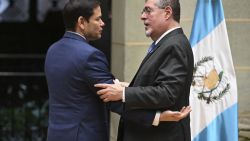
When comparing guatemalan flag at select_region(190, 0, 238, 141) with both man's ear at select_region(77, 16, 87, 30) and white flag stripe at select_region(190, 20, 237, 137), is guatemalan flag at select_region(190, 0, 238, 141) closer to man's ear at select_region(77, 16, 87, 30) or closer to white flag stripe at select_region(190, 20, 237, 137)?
white flag stripe at select_region(190, 20, 237, 137)

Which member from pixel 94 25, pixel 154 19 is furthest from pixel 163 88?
pixel 94 25

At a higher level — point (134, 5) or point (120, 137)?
point (134, 5)

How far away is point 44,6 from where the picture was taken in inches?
241

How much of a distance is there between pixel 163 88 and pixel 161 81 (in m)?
0.04

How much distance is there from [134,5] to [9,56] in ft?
6.07

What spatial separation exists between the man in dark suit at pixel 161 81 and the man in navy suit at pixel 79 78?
95 mm

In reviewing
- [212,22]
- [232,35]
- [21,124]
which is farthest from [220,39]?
[21,124]

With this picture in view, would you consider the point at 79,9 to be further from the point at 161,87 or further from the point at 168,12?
the point at 161,87

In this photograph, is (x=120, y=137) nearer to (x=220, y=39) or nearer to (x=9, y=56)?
(x=220, y=39)

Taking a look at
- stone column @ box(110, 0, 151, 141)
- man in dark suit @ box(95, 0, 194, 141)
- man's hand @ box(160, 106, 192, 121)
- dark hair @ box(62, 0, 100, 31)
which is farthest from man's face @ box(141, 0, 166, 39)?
stone column @ box(110, 0, 151, 141)

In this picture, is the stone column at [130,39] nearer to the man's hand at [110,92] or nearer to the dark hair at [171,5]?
the dark hair at [171,5]

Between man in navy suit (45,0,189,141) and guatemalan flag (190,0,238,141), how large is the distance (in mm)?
1400

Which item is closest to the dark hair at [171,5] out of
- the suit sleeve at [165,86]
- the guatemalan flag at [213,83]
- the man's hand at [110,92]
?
the suit sleeve at [165,86]

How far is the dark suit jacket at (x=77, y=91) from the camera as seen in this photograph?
3012 millimetres
